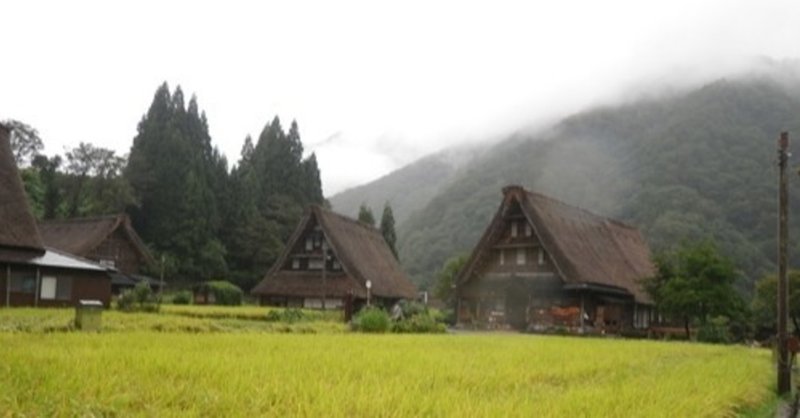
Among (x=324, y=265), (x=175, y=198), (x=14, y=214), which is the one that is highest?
(x=175, y=198)

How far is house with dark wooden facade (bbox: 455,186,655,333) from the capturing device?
98.8ft

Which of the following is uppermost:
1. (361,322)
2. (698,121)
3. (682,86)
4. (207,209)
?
(682,86)

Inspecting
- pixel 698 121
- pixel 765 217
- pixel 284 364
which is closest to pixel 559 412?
pixel 284 364

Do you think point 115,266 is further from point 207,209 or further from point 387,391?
point 387,391

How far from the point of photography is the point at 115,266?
37.0 metres

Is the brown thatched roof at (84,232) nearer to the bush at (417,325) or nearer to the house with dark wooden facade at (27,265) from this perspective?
the house with dark wooden facade at (27,265)

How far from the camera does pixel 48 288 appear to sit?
23.8 meters

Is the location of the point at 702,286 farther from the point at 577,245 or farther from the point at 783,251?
the point at 783,251

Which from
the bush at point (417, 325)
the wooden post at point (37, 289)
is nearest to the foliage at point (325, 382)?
the bush at point (417, 325)

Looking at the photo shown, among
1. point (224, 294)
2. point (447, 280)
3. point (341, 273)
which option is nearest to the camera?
point (224, 294)

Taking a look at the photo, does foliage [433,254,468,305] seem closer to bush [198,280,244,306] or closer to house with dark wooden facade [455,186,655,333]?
house with dark wooden facade [455,186,655,333]

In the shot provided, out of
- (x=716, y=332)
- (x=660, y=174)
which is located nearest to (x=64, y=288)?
(x=716, y=332)

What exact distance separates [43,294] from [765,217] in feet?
136

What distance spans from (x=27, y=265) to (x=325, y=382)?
759 inches
